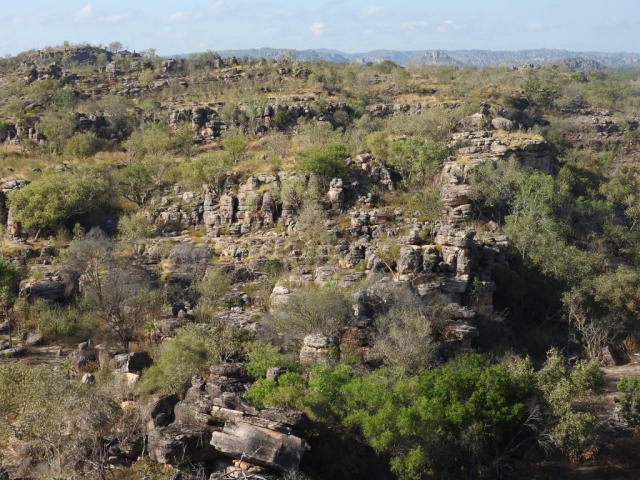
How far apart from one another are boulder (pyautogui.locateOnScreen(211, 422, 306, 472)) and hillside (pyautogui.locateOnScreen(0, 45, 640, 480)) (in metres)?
0.04

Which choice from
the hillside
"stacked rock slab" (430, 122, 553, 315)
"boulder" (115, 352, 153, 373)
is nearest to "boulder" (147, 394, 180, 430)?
the hillside

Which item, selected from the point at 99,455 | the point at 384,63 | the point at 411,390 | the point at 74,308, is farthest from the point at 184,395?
the point at 384,63

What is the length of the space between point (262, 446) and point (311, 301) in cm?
937

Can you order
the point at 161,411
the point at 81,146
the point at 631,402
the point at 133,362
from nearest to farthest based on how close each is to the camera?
the point at 161,411 → the point at 631,402 → the point at 133,362 → the point at 81,146

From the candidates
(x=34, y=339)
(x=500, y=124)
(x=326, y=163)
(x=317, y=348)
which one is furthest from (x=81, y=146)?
(x=317, y=348)

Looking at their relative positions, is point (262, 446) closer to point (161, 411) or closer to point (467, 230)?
point (161, 411)

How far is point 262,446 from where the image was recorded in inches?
508

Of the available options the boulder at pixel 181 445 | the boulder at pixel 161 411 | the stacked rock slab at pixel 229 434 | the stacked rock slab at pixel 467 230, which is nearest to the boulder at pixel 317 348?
the stacked rock slab at pixel 229 434

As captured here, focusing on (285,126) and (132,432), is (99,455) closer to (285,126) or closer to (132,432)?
(132,432)

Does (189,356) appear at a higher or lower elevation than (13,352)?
higher

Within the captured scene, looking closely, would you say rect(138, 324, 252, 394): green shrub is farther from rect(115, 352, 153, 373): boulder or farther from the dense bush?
the dense bush

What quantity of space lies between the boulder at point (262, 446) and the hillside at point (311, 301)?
0.14ft

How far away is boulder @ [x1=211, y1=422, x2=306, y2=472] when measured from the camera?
12836mm

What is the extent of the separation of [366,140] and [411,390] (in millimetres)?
25844
